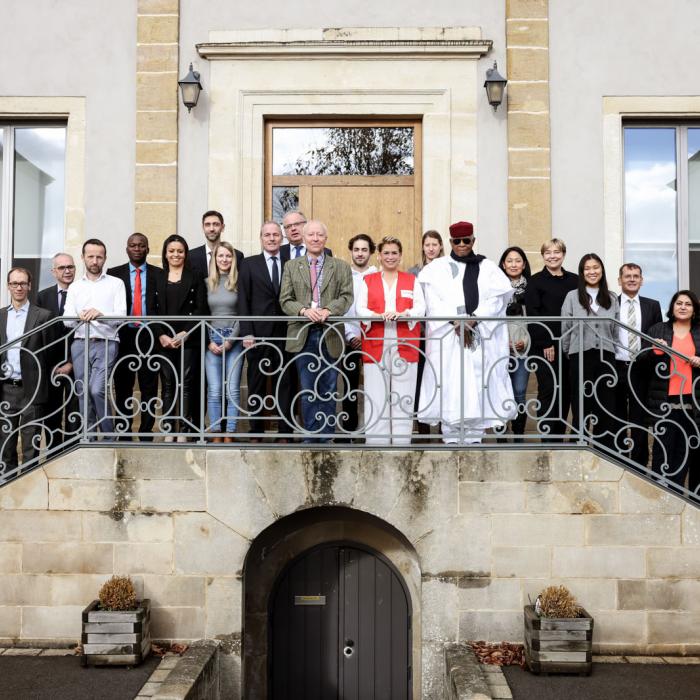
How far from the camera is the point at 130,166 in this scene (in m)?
9.31

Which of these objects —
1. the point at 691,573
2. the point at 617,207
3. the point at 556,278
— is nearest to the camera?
the point at 691,573

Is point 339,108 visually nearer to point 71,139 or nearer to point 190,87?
point 190,87

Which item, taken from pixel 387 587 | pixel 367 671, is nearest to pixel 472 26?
pixel 387 587

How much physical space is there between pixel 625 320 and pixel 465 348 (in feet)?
4.60

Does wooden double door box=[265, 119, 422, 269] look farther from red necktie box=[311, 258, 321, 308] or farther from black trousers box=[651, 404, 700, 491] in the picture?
black trousers box=[651, 404, 700, 491]

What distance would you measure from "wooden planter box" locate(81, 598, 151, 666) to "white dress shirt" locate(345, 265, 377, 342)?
2630 millimetres

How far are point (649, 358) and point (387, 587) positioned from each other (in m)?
2.91

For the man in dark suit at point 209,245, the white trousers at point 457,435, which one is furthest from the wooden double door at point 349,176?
the white trousers at point 457,435

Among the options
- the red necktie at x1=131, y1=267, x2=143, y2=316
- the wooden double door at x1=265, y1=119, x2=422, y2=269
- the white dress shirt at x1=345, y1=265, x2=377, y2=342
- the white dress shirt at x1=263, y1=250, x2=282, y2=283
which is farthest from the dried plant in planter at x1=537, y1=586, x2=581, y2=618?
the wooden double door at x1=265, y1=119, x2=422, y2=269

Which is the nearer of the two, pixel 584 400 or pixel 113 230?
pixel 584 400

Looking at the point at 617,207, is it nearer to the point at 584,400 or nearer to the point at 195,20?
the point at 584,400

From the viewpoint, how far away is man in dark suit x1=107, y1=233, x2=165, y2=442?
7234 mm

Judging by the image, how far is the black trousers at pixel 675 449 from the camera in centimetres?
689

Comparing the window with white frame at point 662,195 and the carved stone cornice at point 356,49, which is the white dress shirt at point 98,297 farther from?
the window with white frame at point 662,195
